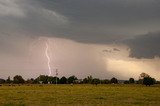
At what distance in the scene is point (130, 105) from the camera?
128 feet

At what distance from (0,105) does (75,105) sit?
775cm

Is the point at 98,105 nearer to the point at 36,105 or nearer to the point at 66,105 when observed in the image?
the point at 66,105

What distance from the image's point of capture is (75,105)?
3719 cm

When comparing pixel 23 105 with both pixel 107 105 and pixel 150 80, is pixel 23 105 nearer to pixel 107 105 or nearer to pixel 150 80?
pixel 107 105

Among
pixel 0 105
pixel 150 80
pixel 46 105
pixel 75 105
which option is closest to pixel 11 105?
pixel 0 105

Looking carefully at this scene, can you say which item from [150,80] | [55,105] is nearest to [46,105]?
[55,105]

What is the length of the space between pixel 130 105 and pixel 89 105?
4946mm

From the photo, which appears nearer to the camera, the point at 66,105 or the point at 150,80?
the point at 66,105

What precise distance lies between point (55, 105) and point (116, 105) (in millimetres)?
6487

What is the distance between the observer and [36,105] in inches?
1470

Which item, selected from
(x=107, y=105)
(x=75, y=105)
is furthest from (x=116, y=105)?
(x=75, y=105)

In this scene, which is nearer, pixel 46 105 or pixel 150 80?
pixel 46 105

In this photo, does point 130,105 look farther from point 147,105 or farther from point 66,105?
point 66,105

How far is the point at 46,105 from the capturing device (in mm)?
37469
